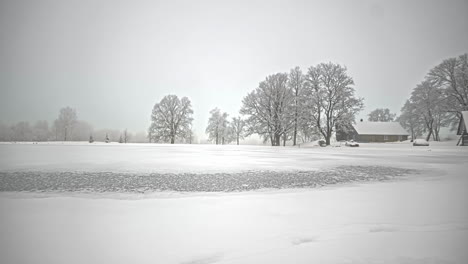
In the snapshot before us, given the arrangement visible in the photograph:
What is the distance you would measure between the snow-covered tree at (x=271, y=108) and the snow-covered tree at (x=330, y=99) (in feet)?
13.0

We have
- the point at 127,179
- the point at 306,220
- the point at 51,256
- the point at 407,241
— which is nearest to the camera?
the point at 51,256

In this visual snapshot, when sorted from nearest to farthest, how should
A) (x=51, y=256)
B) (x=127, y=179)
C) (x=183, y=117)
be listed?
1. (x=51, y=256)
2. (x=127, y=179)
3. (x=183, y=117)

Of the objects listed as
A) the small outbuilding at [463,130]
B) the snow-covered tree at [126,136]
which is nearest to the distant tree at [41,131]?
the snow-covered tree at [126,136]

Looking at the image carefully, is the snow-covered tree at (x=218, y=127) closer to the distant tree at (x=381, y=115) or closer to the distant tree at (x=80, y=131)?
the distant tree at (x=80, y=131)

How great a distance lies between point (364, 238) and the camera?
367cm

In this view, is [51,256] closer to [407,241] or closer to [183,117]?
[407,241]

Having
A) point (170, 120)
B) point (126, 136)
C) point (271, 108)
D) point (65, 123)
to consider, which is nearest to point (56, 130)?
point (65, 123)

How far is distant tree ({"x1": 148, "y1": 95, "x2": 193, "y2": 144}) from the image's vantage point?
54719 mm

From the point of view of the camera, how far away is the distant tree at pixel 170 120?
54.7 meters

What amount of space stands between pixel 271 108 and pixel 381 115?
182ft

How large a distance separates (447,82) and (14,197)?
57.8 meters

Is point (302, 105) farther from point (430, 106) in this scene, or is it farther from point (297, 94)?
point (430, 106)

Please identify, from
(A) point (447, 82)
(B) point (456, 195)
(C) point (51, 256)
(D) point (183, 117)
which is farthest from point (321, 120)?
(C) point (51, 256)

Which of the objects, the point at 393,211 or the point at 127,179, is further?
the point at 127,179
